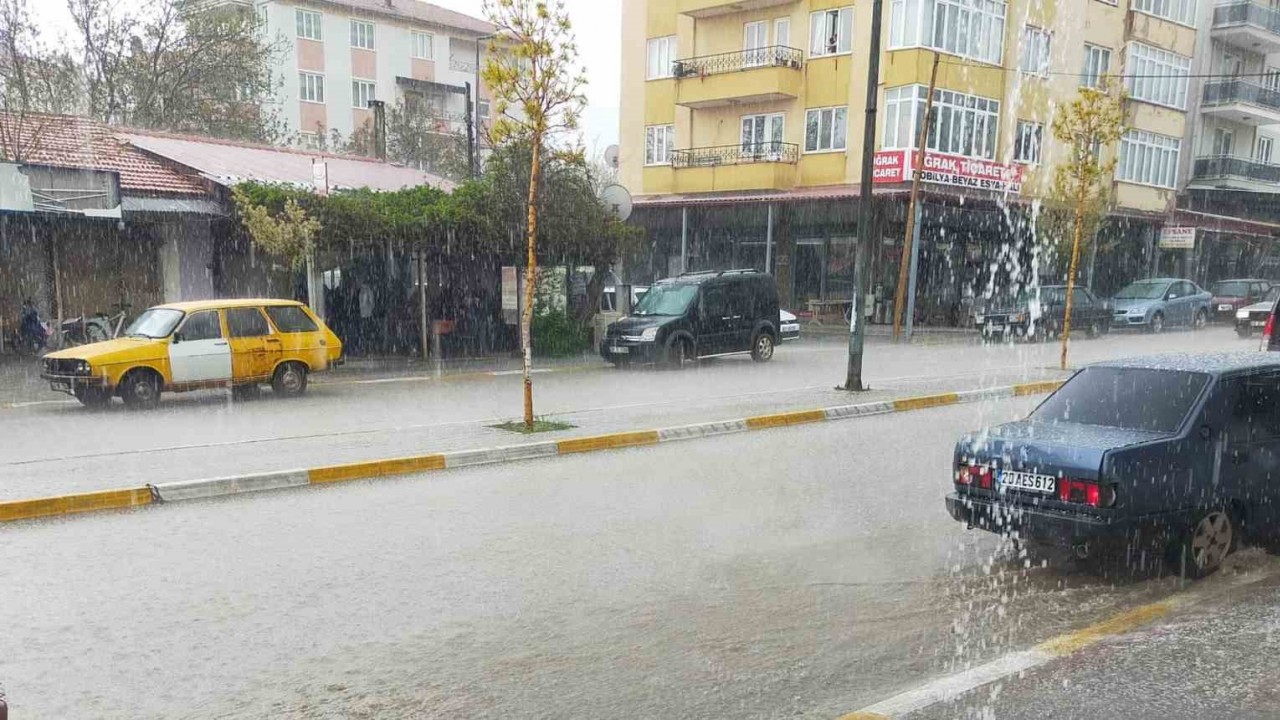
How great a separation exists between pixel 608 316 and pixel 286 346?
32.8 ft

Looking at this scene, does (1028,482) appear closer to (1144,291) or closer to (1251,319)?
(1251,319)

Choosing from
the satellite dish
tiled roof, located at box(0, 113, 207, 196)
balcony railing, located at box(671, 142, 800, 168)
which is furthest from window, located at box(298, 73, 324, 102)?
the satellite dish

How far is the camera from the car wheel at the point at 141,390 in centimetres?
1305

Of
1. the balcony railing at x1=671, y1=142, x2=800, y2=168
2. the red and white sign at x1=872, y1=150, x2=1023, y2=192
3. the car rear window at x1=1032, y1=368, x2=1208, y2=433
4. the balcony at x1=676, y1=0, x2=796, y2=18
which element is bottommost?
the car rear window at x1=1032, y1=368, x2=1208, y2=433

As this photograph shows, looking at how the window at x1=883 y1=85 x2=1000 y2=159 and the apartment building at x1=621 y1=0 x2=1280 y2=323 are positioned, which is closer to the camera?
the window at x1=883 y1=85 x2=1000 y2=159

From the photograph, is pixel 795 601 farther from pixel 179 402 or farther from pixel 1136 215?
pixel 1136 215

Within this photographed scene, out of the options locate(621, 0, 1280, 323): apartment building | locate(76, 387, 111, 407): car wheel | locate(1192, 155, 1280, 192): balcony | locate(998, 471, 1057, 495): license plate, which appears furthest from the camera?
locate(1192, 155, 1280, 192): balcony

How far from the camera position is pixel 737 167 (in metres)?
35.0

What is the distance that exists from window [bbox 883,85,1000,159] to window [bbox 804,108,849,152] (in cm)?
192

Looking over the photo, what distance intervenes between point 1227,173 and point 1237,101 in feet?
10.7

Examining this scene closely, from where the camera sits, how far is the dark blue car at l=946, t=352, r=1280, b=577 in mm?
5516

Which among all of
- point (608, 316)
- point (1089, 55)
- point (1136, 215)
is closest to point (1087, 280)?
point (1136, 215)

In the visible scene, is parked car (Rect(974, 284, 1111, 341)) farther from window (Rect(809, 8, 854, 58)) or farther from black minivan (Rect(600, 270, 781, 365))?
window (Rect(809, 8, 854, 58))

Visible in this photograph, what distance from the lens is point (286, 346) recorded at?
14.7 m
